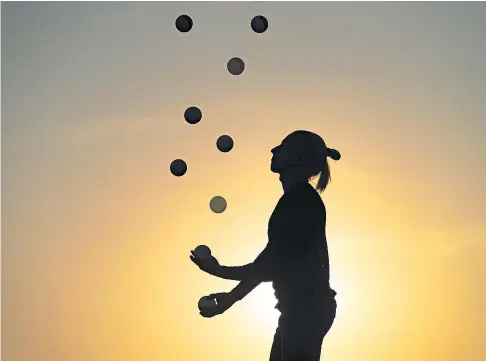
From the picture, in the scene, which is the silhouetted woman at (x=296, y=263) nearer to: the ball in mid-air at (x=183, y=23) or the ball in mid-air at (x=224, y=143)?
the ball in mid-air at (x=224, y=143)

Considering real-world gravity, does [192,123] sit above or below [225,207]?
above

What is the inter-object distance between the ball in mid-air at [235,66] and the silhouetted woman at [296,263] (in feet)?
3.34

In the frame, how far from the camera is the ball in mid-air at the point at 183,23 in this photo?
26.4 feet

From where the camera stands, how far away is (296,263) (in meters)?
6.62

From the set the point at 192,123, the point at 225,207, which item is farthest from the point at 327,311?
the point at 192,123

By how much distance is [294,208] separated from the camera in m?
6.72

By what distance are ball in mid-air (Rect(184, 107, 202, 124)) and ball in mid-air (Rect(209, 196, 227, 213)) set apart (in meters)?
0.73

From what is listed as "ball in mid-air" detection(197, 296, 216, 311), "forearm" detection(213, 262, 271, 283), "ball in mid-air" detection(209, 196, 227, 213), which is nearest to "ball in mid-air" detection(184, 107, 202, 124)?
"ball in mid-air" detection(209, 196, 227, 213)

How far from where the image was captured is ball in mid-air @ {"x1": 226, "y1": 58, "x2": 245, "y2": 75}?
7758 millimetres

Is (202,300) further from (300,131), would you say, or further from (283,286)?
(300,131)

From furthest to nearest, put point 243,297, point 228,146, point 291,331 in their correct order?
point 228,146
point 243,297
point 291,331

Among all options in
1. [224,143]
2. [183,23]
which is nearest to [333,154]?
[224,143]

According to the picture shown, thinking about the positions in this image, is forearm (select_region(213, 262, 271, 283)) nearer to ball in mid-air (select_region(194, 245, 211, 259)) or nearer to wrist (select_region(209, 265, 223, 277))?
wrist (select_region(209, 265, 223, 277))

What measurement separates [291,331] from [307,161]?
1.39 meters
